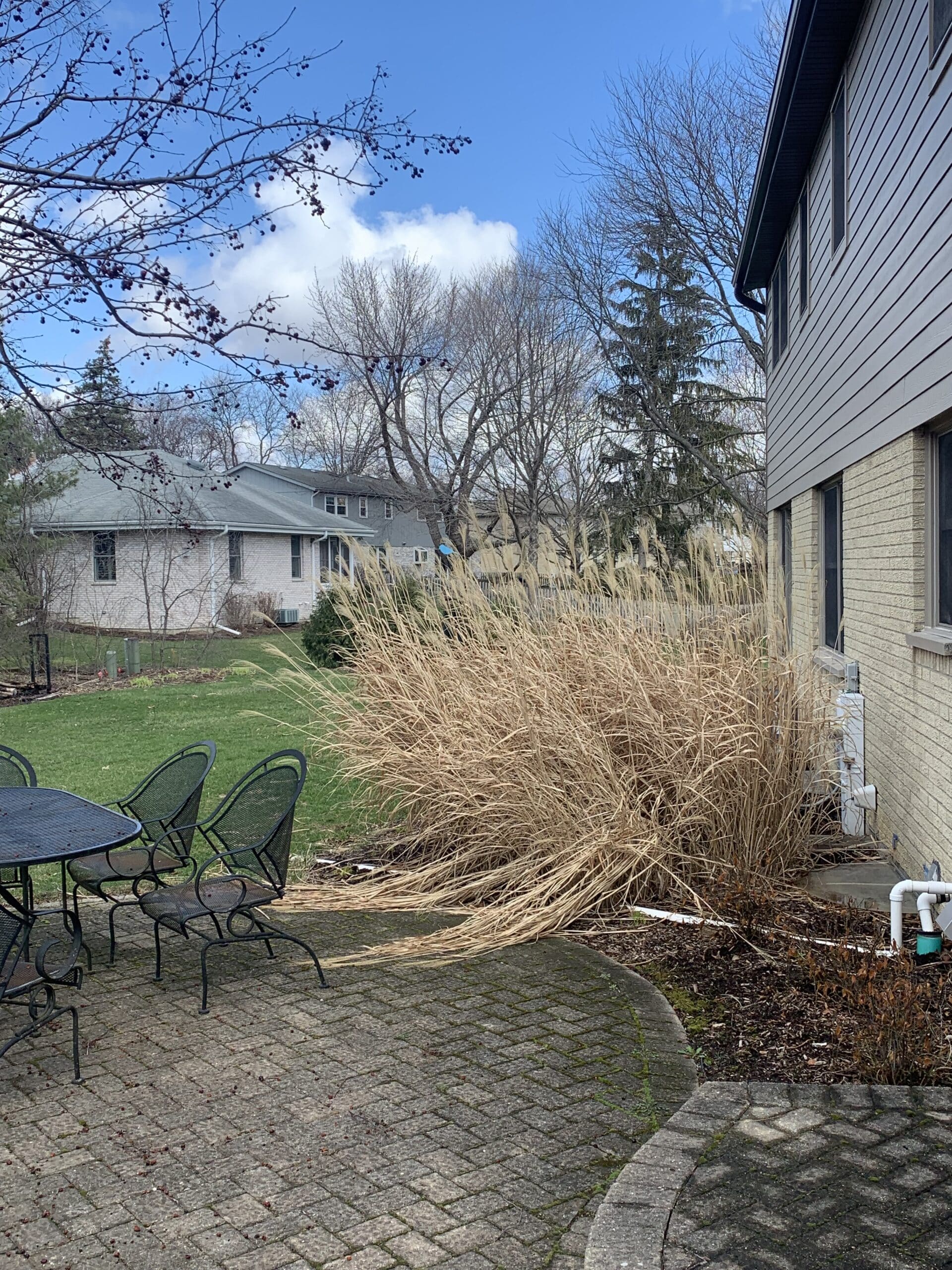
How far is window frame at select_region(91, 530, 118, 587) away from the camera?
27.0 m

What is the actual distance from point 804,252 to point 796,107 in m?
1.76

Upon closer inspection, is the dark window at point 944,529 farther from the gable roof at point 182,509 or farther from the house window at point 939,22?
the gable roof at point 182,509

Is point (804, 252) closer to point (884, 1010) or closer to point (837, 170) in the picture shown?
point (837, 170)

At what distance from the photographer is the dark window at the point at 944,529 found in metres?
5.21

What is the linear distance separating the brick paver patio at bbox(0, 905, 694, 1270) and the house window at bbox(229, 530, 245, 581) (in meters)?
25.5

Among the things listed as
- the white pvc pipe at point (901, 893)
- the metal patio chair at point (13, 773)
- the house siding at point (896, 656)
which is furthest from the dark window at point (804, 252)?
the metal patio chair at point (13, 773)

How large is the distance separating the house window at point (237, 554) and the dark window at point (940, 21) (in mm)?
25682

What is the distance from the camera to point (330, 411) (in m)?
38.0

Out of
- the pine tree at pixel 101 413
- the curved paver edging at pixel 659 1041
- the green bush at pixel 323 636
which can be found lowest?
the curved paver edging at pixel 659 1041

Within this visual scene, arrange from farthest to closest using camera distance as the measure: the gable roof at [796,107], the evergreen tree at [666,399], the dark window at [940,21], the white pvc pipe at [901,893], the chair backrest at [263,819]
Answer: the evergreen tree at [666,399] → the gable roof at [796,107] → the dark window at [940,21] → the chair backrest at [263,819] → the white pvc pipe at [901,893]

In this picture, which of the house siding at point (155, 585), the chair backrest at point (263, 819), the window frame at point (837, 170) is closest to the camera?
the chair backrest at point (263, 819)

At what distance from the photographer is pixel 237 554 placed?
29.9m

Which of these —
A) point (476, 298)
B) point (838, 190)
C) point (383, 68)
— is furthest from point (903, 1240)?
point (476, 298)

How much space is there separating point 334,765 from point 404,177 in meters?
6.29
